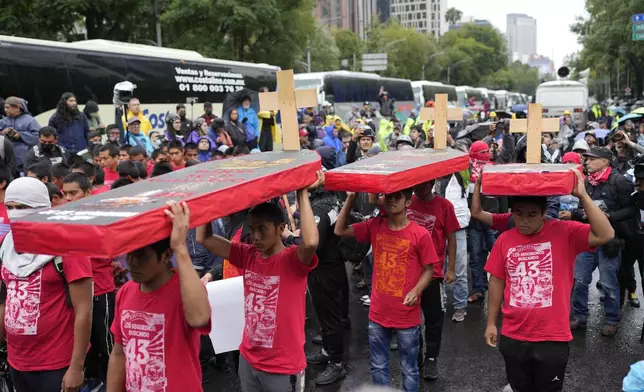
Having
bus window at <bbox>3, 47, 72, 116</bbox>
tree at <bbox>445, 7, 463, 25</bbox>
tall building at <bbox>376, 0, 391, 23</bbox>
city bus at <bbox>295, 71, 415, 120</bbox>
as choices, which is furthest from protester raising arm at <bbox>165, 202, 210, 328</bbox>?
tall building at <bbox>376, 0, 391, 23</bbox>

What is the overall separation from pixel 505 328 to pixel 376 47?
61.4 m

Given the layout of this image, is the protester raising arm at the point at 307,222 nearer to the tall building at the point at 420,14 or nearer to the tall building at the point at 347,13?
the tall building at the point at 347,13

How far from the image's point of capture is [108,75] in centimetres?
1588

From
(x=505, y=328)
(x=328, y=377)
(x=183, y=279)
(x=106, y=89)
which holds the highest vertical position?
(x=106, y=89)

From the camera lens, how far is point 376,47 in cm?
6341

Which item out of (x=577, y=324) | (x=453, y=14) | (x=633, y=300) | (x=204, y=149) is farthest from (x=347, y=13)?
(x=577, y=324)

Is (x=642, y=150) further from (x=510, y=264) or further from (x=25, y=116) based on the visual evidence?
(x=25, y=116)

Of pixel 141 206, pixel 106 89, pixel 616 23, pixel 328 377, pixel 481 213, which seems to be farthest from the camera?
pixel 616 23

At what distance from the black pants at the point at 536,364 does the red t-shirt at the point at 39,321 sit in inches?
97.9

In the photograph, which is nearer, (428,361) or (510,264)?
(510,264)

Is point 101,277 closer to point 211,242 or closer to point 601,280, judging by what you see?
point 211,242

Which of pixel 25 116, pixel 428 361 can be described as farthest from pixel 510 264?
pixel 25 116

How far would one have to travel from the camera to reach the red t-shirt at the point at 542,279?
3.86m

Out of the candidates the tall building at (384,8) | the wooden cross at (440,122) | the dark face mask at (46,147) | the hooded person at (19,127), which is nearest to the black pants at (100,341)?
the wooden cross at (440,122)
